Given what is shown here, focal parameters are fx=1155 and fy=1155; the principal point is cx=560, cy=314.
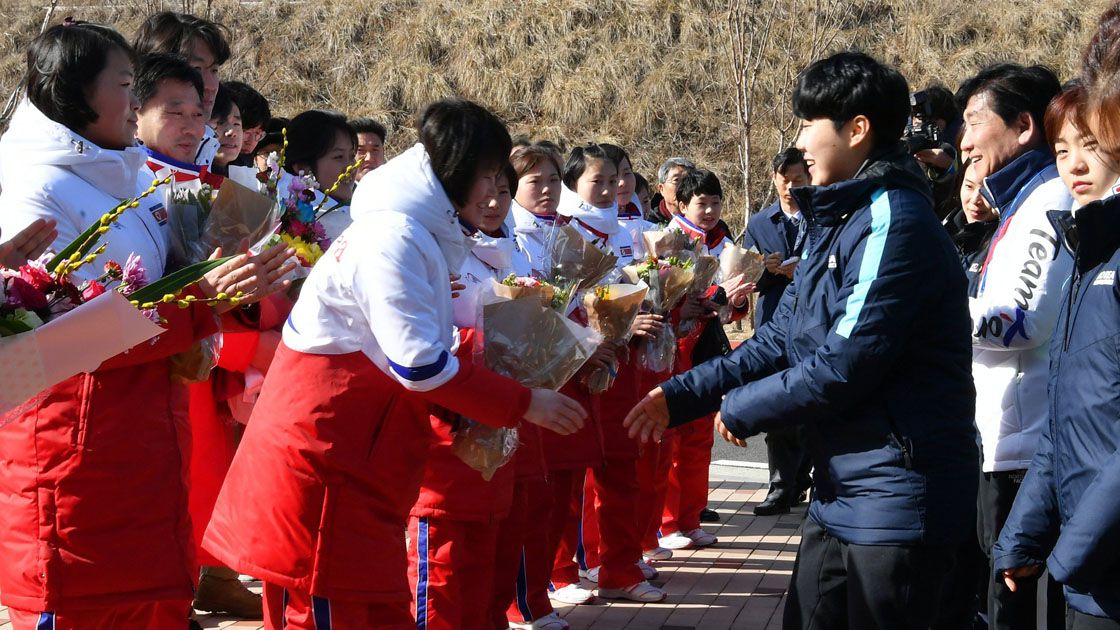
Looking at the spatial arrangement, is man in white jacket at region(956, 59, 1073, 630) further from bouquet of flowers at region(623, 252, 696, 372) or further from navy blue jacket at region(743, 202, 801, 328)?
navy blue jacket at region(743, 202, 801, 328)

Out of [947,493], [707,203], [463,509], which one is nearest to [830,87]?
[947,493]

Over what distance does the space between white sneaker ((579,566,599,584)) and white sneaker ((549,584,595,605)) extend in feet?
1.12

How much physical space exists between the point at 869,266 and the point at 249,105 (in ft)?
12.3

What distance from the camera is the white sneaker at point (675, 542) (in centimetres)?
665

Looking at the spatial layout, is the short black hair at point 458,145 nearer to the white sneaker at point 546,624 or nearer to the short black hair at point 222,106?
the short black hair at point 222,106

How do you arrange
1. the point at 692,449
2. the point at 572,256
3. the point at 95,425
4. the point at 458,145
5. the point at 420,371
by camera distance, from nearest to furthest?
the point at 420,371 → the point at 95,425 → the point at 458,145 → the point at 572,256 → the point at 692,449

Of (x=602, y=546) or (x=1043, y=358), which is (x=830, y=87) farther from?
(x=602, y=546)

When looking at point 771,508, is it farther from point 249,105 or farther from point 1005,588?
point 249,105

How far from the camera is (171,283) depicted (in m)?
2.95

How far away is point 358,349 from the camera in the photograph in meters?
3.25

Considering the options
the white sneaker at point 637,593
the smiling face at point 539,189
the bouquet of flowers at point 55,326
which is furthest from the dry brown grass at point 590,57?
the bouquet of flowers at point 55,326

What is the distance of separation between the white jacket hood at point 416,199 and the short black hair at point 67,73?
88 cm

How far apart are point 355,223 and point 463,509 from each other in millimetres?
1209

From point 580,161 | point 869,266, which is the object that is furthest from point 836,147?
point 580,161
